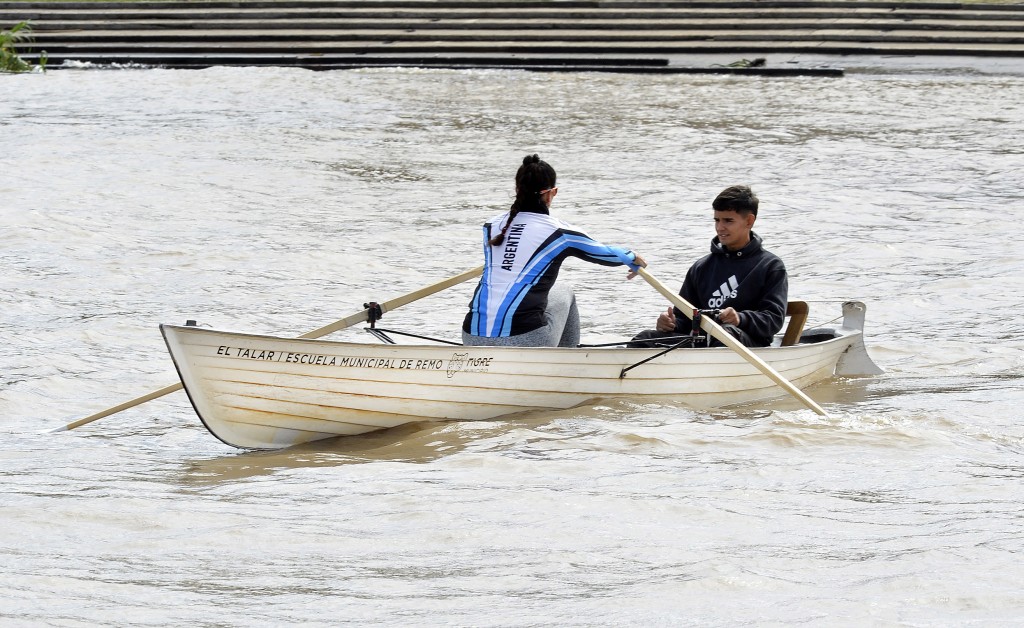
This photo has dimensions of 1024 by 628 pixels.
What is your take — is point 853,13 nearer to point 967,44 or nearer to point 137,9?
point 967,44

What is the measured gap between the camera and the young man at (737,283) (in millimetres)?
7488

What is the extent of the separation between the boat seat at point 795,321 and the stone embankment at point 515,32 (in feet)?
56.0

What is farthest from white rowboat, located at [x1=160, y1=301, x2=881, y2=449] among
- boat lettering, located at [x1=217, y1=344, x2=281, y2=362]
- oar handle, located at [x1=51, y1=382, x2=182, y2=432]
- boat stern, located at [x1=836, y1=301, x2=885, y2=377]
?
boat stern, located at [x1=836, y1=301, x2=885, y2=377]

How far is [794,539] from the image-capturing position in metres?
5.36

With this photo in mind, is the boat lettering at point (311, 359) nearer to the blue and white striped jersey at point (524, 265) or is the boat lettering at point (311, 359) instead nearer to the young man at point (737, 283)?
the blue and white striped jersey at point (524, 265)

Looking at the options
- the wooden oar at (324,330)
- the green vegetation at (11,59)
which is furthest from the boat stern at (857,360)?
the green vegetation at (11,59)

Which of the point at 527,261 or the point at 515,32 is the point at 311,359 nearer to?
the point at 527,261

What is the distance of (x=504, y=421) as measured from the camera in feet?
23.3

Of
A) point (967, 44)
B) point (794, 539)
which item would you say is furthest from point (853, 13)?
point (794, 539)

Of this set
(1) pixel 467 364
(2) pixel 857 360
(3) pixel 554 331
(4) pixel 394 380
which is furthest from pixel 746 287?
(4) pixel 394 380

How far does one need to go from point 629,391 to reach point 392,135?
13.2 meters

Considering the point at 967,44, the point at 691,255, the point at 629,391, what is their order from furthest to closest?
the point at 967,44, the point at 691,255, the point at 629,391

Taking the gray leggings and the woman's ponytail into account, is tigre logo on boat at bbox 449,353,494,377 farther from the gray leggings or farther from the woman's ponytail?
the woman's ponytail

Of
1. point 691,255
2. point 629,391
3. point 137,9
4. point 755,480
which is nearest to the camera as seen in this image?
point 755,480
